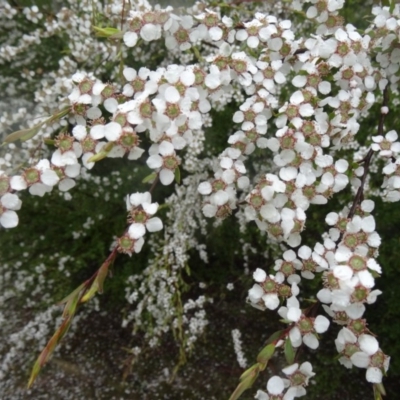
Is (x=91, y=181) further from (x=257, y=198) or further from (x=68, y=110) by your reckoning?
(x=257, y=198)

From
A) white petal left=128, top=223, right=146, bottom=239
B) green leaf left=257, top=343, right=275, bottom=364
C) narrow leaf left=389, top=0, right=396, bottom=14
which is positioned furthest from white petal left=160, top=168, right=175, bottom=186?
narrow leaf left=389, top=0, right=396, bottom=14

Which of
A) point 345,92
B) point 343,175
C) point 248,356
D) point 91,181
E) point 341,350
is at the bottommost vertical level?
point 248,356

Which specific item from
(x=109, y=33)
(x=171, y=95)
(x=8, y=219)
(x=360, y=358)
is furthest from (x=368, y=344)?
Result: (x=109, y=33)

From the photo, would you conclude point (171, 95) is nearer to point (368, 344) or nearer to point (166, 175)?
point (166, 175)

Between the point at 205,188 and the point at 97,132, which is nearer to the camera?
the point at 97,132

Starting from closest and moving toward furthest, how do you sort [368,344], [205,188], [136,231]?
[368,344] → [136,231] → [205,188]

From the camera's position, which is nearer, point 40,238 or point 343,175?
point 343,175

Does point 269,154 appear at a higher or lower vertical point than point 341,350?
lower

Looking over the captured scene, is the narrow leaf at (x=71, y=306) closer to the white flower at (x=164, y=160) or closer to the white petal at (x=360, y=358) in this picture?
the white flower at (x=164, y=160)

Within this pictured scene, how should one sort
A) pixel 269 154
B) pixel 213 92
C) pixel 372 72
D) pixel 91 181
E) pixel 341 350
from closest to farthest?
pixel 341 350, pixel 213 92, pixel 372 72, pixel 269 154, pixel 91 181

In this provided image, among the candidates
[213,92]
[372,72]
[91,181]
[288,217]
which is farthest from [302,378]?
[91,181]

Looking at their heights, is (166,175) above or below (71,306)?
above
